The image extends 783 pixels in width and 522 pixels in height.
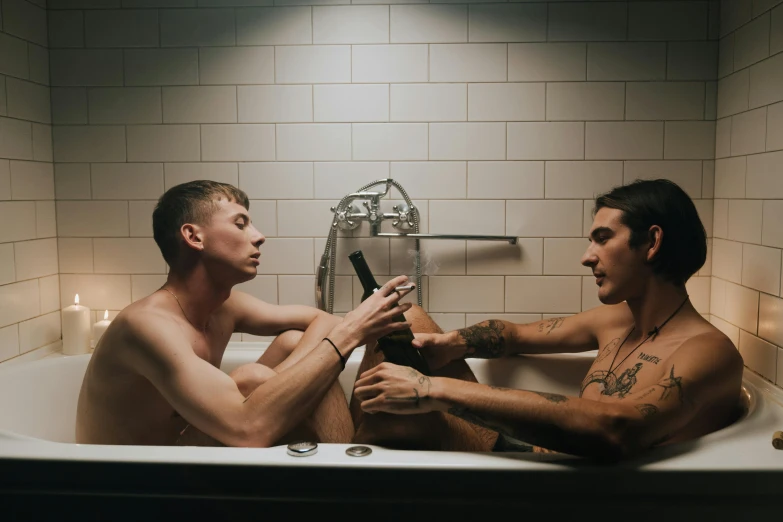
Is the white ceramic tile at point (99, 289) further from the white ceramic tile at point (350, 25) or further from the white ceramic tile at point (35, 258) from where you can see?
the white ceramic tile at point (350, 25)

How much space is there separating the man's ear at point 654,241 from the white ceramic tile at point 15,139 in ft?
6.27

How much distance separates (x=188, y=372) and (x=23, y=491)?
1.22ft

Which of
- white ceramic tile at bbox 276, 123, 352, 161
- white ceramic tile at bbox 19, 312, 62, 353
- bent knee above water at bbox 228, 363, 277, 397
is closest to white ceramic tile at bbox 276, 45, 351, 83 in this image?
white ceramic tile at bbox 276, 123, 352, 161

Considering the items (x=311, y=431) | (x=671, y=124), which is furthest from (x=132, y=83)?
(x=671, y=124)

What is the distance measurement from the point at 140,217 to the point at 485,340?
1.31 metres

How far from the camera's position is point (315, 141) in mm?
2195

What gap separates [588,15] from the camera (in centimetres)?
212

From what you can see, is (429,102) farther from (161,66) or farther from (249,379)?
(249,379)

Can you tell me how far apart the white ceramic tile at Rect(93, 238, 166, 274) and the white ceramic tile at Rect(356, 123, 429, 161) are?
0.81m

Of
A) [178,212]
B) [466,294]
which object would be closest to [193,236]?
[178,212]

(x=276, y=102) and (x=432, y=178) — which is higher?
(x=276, y=102)

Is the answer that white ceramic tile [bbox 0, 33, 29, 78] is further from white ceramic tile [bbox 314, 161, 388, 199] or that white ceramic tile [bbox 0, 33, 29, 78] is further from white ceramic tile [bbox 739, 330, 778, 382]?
white ceramic tile [bbox 739, 330, 778, 382]

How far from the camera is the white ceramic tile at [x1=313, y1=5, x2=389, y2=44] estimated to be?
7.07 ft

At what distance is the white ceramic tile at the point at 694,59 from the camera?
2117mm
